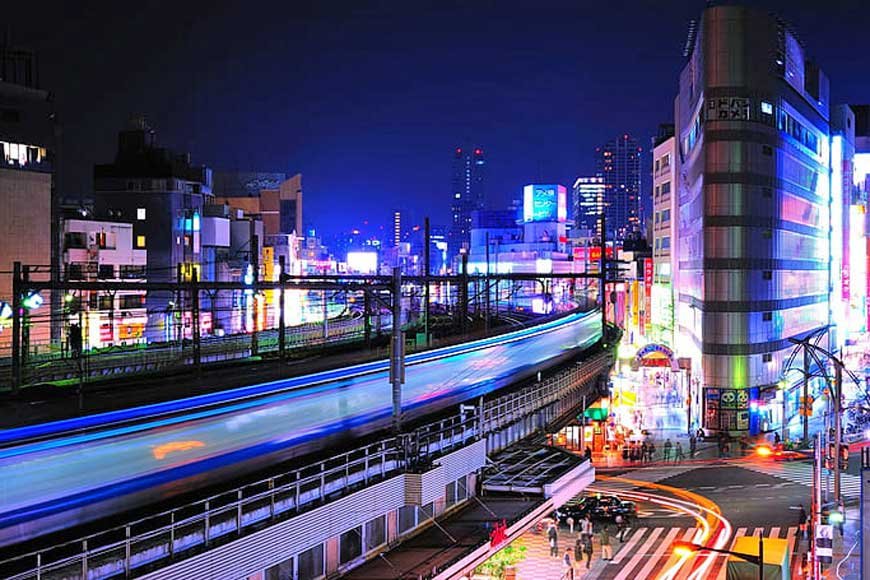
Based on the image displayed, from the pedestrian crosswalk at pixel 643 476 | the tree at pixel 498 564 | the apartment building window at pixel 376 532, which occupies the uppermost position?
the apartment building window at pixel 376 532

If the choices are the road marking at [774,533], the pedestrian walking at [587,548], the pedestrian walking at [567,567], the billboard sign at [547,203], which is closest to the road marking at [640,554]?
the pedestrian walking at [587,548]

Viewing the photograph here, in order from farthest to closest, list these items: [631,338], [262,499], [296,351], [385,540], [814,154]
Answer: [631,338]
[814,154]
[296,351]
[385,540]
[262,499]

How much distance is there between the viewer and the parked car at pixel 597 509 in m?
30.4

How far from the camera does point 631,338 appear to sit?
7750cm

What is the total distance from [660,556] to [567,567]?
125 inches

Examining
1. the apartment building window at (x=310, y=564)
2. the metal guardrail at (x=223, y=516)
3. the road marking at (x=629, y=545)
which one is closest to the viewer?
the metal guardrail at (x=223, y=516)

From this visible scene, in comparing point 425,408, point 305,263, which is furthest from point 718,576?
point 305,263

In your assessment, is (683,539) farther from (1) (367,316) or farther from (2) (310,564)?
(2) (310,564)

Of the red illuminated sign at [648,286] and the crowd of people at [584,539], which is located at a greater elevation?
the red illuminated sign at [648,286]

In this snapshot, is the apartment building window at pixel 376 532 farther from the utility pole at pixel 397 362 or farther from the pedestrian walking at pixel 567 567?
the pedestrian walking at pixel 567 567

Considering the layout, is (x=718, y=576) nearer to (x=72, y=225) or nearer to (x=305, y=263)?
(x=72, y=225)

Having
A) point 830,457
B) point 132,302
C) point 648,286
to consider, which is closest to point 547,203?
point 648,286

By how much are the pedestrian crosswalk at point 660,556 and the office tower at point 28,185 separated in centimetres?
2668

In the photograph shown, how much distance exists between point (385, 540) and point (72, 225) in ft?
122
